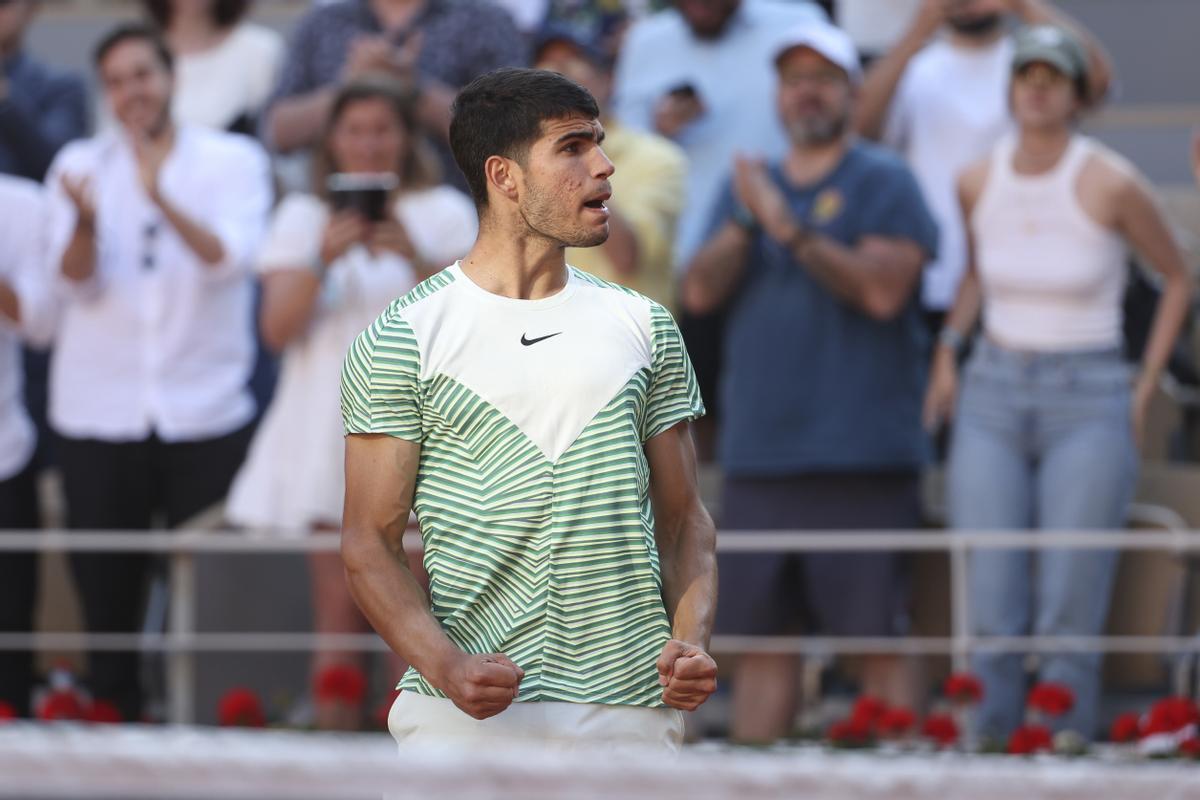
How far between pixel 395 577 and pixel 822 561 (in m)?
3.13

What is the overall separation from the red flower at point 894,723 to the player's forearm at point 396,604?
8.66 feet

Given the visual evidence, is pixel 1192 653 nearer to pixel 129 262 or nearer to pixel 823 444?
pixel 823 444

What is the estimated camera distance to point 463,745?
3.36m

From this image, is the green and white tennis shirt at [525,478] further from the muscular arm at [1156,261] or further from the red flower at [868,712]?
the muscular arm at [1156,261]

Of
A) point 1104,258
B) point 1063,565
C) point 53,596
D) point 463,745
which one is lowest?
point 53,596

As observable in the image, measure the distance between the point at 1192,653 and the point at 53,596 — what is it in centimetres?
412

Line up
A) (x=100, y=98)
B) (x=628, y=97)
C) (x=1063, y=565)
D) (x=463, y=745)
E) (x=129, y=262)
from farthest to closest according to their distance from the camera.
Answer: (x=100, y=98), (x=628, y=97), (x=129, y=262), (x=1063, y=565), (x=463, y=745)

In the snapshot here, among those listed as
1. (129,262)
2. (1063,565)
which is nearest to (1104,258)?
(1063,565)

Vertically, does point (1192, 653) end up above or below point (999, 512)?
below

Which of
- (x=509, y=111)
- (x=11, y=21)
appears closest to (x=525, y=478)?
(x=509, y=111)

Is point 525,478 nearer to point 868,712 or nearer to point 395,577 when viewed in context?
point 395,577

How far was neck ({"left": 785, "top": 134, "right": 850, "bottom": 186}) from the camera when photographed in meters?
6.43

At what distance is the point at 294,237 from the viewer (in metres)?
6.33

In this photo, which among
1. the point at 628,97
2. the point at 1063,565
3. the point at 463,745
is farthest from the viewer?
the point at 628,97
